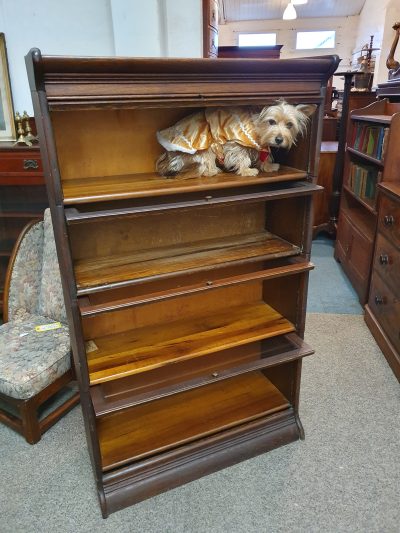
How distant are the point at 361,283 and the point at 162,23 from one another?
2.12 m

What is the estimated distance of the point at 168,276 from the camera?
4.56 ft

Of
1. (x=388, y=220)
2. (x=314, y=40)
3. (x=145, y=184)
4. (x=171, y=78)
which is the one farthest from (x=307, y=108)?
(x=314, y=40)

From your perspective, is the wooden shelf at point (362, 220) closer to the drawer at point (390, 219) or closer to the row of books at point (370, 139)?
the drawer at point (390, 219)

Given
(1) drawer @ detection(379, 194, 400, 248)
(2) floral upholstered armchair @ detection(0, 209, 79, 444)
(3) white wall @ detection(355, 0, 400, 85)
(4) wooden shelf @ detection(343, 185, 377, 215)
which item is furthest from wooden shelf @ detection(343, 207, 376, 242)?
(3) white wall @ detection(355, 0, 400, 85)

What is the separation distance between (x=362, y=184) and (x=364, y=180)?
0.15 feet

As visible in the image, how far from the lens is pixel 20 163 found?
2.51 metres

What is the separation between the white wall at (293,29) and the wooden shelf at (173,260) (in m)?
8.67

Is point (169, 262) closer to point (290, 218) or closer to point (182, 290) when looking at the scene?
point (182, 290)

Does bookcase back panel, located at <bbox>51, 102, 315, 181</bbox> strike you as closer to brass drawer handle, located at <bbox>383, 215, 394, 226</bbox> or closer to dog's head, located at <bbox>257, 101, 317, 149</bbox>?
dog's head, located at <bbox>257, 101, 317, 149</bbox>

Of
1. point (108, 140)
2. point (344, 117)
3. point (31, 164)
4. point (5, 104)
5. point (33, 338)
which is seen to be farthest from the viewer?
point (344, 117)

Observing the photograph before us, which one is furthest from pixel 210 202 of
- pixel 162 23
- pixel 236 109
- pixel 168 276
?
pixel 162 23

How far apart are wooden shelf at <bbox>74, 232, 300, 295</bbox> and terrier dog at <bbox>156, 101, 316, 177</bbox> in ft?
0.97

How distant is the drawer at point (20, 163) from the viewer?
97.7 inches

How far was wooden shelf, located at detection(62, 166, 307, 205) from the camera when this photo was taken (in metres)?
1.22
